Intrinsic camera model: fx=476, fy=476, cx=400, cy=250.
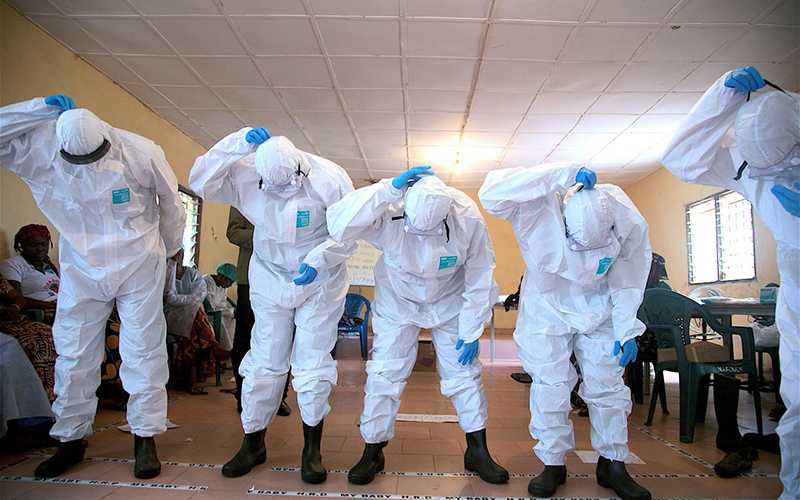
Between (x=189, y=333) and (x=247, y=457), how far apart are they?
172cm

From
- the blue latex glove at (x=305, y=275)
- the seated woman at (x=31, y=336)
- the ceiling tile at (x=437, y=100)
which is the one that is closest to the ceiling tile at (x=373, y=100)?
the ceiling tile at (x=437, y=100)

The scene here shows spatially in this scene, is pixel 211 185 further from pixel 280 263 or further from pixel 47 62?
pixel 47 62

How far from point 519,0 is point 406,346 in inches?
86.3

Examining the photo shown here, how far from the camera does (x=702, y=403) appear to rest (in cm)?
265

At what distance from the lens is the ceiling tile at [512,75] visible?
356 cm

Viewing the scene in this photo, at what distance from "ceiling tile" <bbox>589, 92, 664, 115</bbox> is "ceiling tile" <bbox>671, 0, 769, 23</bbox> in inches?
41.5

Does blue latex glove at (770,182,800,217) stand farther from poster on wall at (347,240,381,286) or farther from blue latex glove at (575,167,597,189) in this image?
poster on wall at (347,240,381,286)

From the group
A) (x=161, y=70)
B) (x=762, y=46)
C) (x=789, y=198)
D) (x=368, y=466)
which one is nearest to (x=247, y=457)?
(x=368, y=466)

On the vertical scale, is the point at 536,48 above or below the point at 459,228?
above

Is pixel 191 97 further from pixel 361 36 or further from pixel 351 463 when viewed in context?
pixel 351 463

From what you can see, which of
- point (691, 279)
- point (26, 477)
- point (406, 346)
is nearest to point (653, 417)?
point (406, 346)

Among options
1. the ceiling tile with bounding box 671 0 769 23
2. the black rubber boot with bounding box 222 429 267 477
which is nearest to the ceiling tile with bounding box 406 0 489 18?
the ceiling tile with bounding box 671 0 769 23

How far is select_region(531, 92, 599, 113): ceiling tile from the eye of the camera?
4.06 meters

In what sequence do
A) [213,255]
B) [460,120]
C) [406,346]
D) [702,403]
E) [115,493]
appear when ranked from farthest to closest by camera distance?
[213,255] < [460,120] < [702,403] < [406,346] < [115,493]
